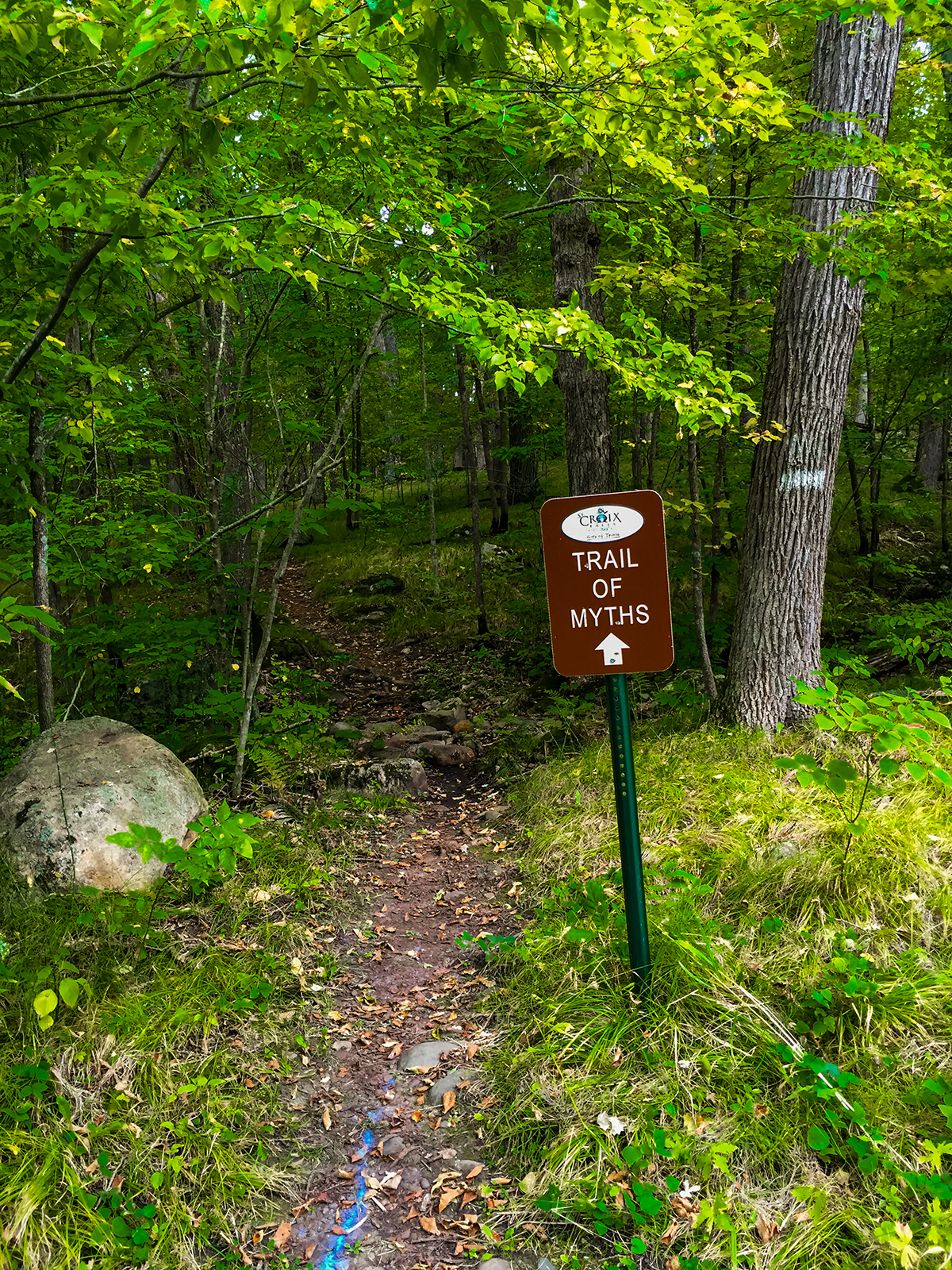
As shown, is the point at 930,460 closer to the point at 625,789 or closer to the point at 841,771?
the point at 841,771

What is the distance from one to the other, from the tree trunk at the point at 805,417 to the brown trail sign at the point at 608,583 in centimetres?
296

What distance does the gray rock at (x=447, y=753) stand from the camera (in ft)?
24.4

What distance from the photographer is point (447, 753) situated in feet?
24.6

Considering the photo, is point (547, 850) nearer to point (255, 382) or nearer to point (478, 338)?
point (478, 338)

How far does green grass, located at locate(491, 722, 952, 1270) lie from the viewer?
2447mm

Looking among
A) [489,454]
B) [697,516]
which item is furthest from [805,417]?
[489,454]

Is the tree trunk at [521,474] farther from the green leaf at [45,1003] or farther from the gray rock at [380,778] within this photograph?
the green leaf at [45,1003]

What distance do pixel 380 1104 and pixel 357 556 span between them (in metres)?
13.3

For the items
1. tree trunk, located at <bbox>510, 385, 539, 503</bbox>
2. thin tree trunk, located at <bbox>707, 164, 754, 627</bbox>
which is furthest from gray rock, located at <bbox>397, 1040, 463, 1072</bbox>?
tree trunk, located at <bbox>510, 385, 539, 503</bbox>

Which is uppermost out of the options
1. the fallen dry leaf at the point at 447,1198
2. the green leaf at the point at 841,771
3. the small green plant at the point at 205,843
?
the green leaf at the point at 841,771

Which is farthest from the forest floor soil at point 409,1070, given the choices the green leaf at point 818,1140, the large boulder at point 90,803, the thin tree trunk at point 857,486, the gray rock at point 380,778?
the thin tree trunk at point 857,486

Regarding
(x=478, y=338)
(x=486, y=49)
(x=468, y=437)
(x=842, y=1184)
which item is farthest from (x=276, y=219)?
(x=468, y=437)

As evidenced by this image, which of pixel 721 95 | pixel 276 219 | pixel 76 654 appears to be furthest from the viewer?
pixel 76 654

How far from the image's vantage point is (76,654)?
7.75 m
